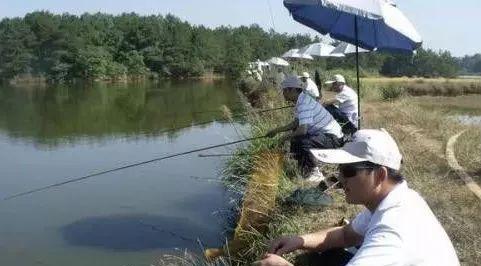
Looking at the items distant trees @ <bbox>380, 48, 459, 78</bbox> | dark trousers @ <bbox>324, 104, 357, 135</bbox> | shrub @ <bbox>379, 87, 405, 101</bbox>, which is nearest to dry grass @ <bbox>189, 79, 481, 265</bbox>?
dark trousers @ <bbox>324, 104, 357, 135</bbox>

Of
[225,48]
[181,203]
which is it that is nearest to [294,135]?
[181,203]

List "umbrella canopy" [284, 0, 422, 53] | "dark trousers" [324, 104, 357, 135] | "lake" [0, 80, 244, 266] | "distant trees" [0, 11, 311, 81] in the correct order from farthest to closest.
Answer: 1. "distant trees" [0, 11, 311, 81]
2. "dark trousers" [324, 104, 357, 135]
3. "lake" [0, 80, 244, 266]
4. "umbrella canopy" [284, 0, 422, 53]

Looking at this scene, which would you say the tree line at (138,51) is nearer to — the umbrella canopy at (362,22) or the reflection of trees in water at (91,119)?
the reflection of trees in water at (91,119)

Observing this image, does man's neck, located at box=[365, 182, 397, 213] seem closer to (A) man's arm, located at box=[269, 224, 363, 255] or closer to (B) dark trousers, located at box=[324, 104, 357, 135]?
(A) man's arm, located at box=[269, 224, 363, 255]

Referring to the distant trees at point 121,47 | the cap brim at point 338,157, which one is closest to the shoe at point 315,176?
the cap brim at point 338,157

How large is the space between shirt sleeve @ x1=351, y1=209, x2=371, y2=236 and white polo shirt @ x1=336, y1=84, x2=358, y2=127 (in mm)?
5430

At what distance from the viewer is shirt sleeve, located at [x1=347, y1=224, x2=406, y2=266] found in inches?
80.4

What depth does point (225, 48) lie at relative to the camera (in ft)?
262

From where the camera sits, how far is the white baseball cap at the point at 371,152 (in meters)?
2.28

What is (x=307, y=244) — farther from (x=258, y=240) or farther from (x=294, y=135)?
(x=294, y=135)

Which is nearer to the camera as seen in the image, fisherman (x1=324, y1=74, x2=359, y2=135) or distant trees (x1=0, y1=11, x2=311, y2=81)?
fisherman (x1=324, y1=74, x2=359, y2=135)

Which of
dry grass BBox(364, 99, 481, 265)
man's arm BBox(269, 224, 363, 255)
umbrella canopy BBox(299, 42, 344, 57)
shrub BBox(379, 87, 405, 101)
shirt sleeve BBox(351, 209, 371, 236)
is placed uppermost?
umbrella canopy BBox(299, 42, 344, 57)

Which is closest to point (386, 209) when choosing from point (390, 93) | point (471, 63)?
point (390, 93)

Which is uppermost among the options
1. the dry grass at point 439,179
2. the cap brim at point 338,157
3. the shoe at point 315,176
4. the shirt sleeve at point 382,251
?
the cap brim at point 338,157
